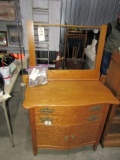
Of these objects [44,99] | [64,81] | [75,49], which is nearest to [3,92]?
[44,99]

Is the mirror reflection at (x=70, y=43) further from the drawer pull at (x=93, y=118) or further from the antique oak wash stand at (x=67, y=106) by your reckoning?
the drawer pull at (x=93, y=118)

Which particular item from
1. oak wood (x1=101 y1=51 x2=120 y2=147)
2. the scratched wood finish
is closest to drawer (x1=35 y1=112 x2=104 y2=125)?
the scratched wood finish

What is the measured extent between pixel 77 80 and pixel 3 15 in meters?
2.07

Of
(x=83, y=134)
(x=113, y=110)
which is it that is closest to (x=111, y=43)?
(x=113, y=110)

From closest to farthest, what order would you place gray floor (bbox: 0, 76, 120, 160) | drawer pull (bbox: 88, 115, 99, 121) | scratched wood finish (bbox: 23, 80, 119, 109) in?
scratched wood finish (bbox: 23, 80, 119, 109), drawer pull (bbox: 88, 115, 99, 121), gray floor (bbox: 0, 76, 120, 160)

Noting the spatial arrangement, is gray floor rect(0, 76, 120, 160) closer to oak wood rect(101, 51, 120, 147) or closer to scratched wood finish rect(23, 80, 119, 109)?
oak wood rect(101, 51, 120, 147)

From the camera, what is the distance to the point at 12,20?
8.15 ft

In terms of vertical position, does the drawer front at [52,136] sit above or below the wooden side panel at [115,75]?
below

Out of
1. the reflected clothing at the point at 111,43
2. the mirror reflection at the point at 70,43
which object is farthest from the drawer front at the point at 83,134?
the mirror reflection at the point at 70,43

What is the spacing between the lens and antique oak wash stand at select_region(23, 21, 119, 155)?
1.01 meters

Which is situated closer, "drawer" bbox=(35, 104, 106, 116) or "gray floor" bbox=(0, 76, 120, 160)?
"drawer" bbox=(35, 104, 106, 116)

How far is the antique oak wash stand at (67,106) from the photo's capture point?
101 cm

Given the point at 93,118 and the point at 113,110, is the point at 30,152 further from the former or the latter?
the point at 113,110

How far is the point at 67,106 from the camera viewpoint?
0.98 m
